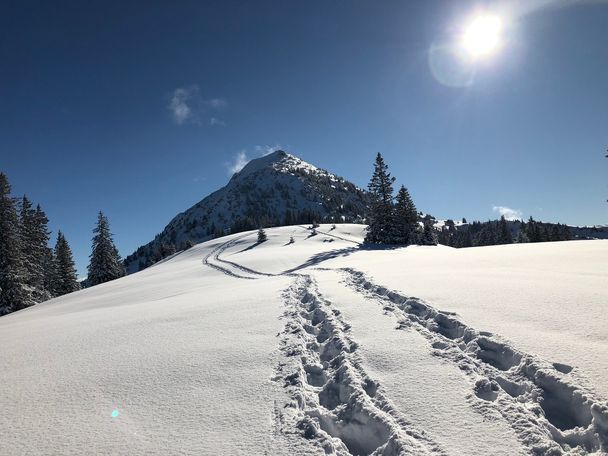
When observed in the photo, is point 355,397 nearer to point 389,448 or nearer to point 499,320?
point 389,448

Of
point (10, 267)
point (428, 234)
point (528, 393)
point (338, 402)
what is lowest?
point (338, 402)

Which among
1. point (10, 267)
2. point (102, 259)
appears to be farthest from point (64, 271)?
point (10, 267)

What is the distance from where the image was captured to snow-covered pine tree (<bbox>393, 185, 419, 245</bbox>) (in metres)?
39.6

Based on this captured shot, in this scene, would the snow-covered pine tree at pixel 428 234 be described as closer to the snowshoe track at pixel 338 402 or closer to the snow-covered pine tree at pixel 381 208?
the snow-covered pine tree at pixel 381 208

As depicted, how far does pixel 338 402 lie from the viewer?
4.73 meters

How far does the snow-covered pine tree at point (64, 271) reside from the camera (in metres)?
42.0

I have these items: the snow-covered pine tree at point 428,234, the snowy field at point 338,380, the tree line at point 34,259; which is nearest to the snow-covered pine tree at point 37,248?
the tree line at point 34,259

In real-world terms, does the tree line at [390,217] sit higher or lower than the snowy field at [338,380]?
higher

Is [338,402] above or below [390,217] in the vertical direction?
below

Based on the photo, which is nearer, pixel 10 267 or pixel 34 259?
pixel 10 267

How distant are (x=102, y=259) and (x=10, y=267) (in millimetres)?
17928

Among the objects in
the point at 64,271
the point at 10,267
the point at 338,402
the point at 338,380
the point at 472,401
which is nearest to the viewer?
the point at 472,401

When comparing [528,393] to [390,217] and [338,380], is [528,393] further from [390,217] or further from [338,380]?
[390,217]

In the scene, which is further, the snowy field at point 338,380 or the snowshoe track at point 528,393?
the snowy field at point 338,380
